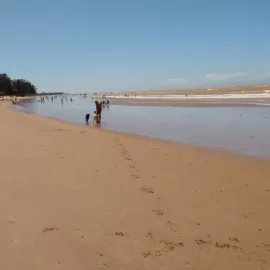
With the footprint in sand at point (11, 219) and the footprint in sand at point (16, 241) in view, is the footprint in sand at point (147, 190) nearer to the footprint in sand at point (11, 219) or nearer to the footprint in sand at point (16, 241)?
the footprint in sand at point (11, 219)

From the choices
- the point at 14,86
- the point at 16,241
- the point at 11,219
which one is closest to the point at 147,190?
the point at 11,219

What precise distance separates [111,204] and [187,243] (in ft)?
6.03

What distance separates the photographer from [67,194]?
6.31 metres

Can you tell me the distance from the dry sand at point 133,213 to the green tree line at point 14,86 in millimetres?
141106

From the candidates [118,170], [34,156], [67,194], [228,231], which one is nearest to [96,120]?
[34,156]

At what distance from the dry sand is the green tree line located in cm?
14111

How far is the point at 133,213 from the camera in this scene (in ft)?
17.7

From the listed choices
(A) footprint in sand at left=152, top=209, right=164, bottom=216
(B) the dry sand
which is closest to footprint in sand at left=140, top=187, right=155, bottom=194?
(B) the dry sand

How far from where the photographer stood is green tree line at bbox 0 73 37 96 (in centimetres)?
14162

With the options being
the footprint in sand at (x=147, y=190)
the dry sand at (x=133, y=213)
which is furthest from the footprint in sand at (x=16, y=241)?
the footprint in sand at (x=147, y=190)

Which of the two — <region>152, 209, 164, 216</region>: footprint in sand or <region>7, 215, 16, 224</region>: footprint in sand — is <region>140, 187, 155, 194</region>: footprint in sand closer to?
<region>152, 209, 164, 216</region>: footprint in sand

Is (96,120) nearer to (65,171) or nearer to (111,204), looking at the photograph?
(65,171)

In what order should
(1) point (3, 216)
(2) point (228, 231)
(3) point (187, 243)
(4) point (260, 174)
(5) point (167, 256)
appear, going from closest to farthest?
1. (5) point (167, 256)
2. (3) point (187, 243)
3. (2) point (228, 231)
4. (1) point (3, 216)
5. (4) point (260, 174)

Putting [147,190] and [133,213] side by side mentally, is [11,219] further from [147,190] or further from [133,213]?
[147,190]
